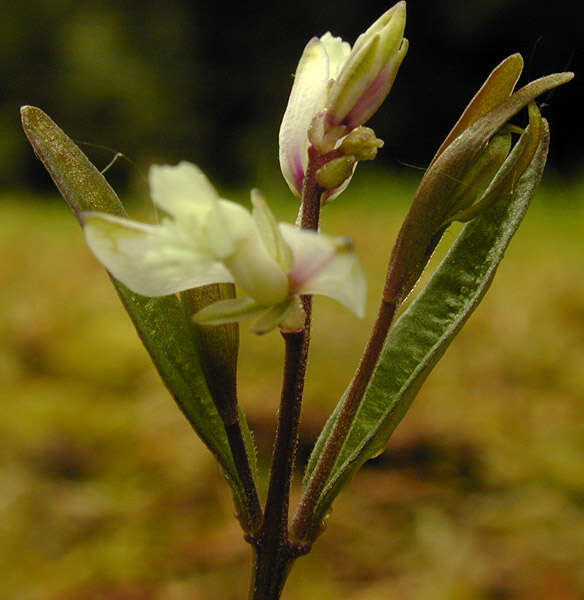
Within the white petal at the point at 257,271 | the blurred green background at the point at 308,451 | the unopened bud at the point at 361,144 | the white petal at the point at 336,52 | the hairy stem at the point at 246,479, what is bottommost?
the blurred green background at the point at 308,451

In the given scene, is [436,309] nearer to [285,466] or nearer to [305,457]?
[285,466]

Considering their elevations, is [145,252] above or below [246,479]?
above

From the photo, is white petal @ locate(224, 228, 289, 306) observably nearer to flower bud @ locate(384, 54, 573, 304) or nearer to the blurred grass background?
flower bud @ locate(384, 54, 573, 304)

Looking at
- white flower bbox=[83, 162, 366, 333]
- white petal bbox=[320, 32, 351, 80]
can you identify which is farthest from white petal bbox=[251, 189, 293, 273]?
white petal bbox=[320, 32, 351, 80]

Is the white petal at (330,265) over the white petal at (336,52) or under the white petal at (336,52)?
Answer: under

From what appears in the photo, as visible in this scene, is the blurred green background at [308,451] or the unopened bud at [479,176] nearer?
the unopened bud at [479,176]

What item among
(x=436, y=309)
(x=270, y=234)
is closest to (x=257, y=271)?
(x=270, y=234)

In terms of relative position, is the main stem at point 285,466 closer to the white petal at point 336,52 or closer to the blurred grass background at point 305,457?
the white petal at point 336,52

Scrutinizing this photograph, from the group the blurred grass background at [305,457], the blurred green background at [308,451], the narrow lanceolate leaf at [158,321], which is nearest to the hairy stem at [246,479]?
the narrow lanceolate leaf at [158,321]

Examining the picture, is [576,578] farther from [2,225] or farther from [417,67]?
[417,67]
